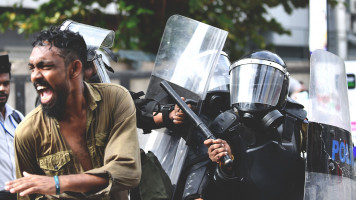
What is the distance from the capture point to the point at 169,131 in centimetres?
354

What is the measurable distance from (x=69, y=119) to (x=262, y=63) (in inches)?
54.2

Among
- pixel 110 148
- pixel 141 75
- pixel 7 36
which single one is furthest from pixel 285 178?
Answer: pixel 7 36

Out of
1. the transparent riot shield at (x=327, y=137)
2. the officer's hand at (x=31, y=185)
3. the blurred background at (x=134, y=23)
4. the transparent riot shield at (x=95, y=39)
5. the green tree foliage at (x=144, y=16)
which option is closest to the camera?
the officer's hand at (x=31, y=185)

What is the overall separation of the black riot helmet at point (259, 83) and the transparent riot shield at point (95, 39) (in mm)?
885

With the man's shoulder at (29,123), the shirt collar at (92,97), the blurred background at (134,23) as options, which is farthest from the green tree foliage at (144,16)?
the man's shoulder at (29,123)

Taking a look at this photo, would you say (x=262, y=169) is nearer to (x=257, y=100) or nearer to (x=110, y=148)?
(x=257, y=100)

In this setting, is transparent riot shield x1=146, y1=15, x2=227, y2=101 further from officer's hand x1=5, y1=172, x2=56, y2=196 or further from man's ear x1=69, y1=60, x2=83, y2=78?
officer's hand x1=5, y1=172, x2=56, y2=196

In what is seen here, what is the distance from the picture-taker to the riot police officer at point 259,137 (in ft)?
10.3

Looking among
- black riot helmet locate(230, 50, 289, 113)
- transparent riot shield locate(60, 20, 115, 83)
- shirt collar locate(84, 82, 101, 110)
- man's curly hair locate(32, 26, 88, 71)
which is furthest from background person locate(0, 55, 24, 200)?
black riot helmet locate(230, 50, 289, 113)

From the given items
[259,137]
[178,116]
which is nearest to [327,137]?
[259,137]

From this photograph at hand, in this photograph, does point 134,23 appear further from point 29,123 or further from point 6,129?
point 29,123

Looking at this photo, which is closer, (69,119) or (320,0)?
(69,119)

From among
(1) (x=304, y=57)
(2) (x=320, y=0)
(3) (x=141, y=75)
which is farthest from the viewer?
(1) (x=304, y=57)

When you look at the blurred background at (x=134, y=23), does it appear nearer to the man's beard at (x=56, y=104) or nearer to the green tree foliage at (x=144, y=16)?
the green tree foliage at (x=144, y=16)
